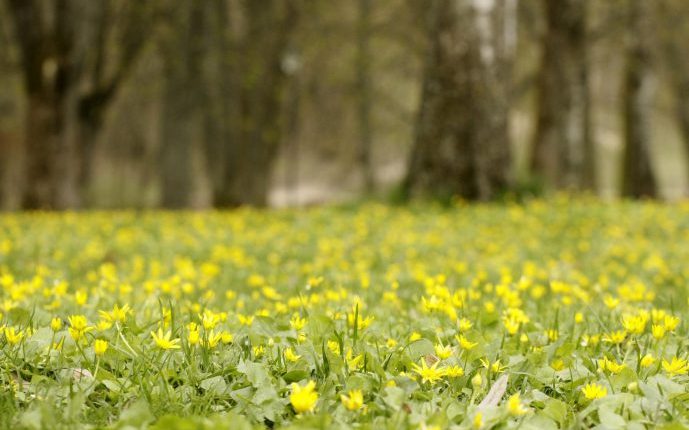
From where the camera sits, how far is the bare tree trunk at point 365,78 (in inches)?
818

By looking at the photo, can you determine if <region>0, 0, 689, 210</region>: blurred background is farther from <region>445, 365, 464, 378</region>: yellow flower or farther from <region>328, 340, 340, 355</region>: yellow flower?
<region>445, 365, 464, 378</region>: yellow flower

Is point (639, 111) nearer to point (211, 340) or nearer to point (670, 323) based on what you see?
point (670, 323)

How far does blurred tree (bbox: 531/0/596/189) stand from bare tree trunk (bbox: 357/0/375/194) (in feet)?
19.9

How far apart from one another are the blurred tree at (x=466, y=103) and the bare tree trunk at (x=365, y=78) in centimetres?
932

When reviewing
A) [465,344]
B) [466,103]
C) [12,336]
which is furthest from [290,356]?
[466,103]

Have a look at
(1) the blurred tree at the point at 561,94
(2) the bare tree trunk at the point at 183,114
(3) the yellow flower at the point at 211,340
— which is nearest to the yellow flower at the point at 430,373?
(3) the yellow flower at the point at 211,340

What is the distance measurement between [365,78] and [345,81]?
96cm

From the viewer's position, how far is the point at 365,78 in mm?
23141

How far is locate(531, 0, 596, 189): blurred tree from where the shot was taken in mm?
14242

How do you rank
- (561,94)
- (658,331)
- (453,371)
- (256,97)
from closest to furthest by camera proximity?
1. (453,371)
2. (658,331)
3. (561,94)
4. (256,97)

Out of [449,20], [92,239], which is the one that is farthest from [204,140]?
[92,239]

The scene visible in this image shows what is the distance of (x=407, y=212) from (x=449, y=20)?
2896 mm

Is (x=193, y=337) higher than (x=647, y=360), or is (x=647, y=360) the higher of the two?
(x=193, y=337)

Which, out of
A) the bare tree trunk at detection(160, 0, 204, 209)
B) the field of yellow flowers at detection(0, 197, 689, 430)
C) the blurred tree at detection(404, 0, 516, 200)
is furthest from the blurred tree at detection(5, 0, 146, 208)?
the field of yellow flowers at detection(0, 197, 689, 430)
